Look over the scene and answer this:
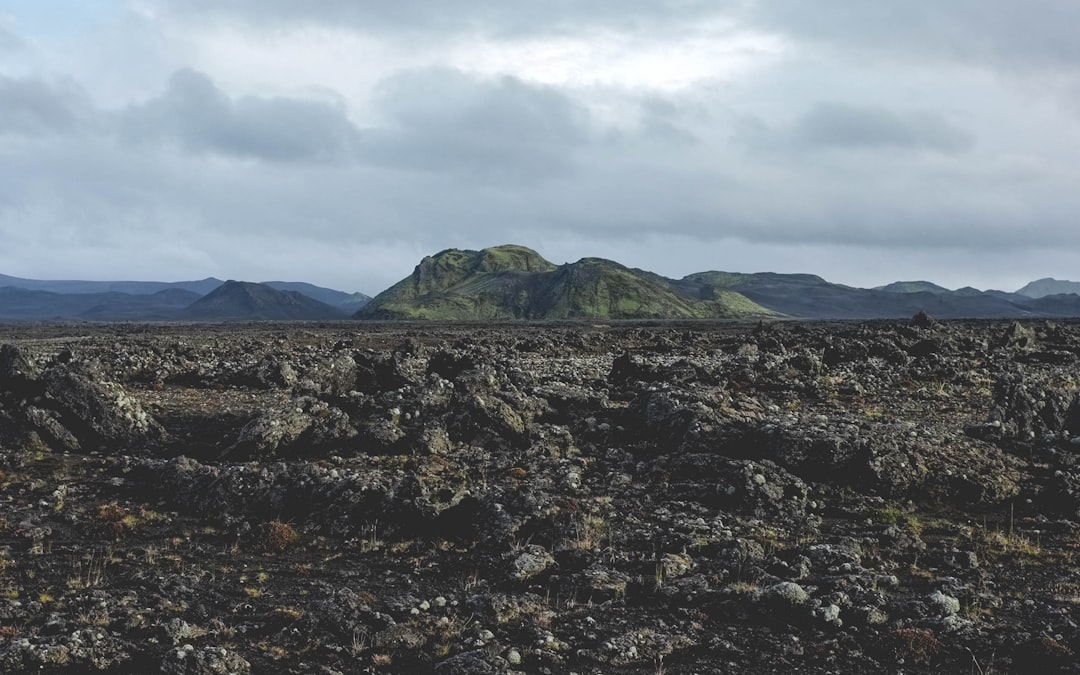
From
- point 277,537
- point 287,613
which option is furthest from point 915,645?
point 277,537

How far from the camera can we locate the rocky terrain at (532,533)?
43.2ft

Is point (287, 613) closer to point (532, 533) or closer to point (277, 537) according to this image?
point (277, 537)

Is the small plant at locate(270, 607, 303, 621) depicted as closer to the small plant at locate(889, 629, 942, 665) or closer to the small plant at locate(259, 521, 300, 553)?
the small plant at locate(259, 521, 300, 553)

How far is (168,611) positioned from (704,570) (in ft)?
35.6

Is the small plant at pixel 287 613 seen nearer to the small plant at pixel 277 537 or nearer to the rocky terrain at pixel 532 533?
the rocky terrain at pixel 532 533

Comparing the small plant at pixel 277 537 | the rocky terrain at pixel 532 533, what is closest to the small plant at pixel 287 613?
the rocky terrain at pixel 532 533

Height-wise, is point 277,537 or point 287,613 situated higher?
point 277,537

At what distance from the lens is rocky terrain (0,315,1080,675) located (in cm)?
1316

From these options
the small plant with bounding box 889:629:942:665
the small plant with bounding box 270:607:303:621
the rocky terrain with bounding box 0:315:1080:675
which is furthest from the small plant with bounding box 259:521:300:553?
the small plant with bounding box 889:629:942:665

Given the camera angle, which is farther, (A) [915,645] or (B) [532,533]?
(B) [532,533]

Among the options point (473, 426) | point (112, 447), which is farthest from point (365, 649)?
point (112, 447)

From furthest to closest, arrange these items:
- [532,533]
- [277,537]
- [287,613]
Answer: [532,533] → [277,537] → [287,613]

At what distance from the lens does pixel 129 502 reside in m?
22.1

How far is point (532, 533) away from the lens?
1892 cm
